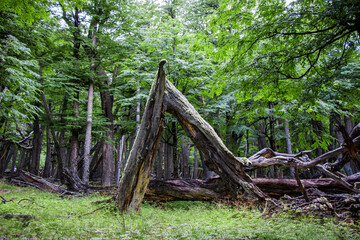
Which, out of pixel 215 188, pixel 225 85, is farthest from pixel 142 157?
pixel 215 188

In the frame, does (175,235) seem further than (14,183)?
No

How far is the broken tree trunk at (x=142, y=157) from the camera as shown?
560 centimetres

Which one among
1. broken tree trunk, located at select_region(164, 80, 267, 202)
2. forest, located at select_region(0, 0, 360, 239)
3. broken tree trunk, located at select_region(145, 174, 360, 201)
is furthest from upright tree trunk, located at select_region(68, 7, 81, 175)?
broken tree trunk, located at select_region(164, 80, 267, 202)

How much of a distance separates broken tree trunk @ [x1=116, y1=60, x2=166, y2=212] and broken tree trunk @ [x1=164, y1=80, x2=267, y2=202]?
0.33 meters

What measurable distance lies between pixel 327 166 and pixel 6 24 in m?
12.6

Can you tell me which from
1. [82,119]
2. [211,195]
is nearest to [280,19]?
[211,195]

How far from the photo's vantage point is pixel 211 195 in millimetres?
7293

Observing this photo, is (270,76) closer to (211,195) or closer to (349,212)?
(349,212)

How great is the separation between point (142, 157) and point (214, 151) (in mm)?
1960

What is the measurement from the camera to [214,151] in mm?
5961

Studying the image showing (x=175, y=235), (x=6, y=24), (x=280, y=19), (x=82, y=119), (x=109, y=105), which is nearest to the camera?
(x=175, y=235)

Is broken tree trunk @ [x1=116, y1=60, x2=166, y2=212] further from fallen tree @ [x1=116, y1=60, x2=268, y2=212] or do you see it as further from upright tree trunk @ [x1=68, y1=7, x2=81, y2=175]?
upright tree trunk @ [x1=68, y1=7, x2=81, y2=175]

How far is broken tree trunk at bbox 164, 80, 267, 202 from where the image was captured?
234 inches

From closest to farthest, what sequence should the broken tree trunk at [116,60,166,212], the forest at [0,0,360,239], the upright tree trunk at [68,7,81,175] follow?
1. the forest at [0,0,360,239]
2. the broken tree trunk at [116,60,166,212]
3. the upright tree trunk at [68,7,81,175]
